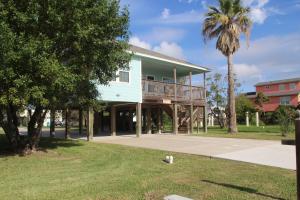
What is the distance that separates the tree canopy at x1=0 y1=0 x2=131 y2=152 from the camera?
32.0 ft

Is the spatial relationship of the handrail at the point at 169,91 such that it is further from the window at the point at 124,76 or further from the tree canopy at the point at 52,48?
the tree canopy at the point at 52,48

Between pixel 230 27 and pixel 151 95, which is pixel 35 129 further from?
pixel 230 27

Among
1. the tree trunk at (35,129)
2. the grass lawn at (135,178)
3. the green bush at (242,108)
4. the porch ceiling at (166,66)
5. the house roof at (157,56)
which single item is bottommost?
the grass lawn at (135,178)

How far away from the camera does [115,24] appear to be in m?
12.0

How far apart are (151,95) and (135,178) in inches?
558

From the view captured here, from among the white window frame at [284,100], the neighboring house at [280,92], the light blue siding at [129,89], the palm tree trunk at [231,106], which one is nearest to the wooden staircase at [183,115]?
the palm tree trunk at [231,106]

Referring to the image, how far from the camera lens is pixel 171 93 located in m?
23.4

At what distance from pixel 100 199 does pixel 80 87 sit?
714 centimetres

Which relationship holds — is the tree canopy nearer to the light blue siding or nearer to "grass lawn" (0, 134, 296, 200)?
"grass lawn" (0, 134, 296, 200)

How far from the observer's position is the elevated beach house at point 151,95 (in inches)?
801

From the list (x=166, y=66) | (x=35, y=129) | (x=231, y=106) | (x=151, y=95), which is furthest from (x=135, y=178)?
(x=231, y=106)

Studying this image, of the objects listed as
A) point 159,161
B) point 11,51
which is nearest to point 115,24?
point 11,51

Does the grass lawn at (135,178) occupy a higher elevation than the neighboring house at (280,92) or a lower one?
lower

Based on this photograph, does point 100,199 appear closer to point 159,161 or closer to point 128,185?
point 128,185
